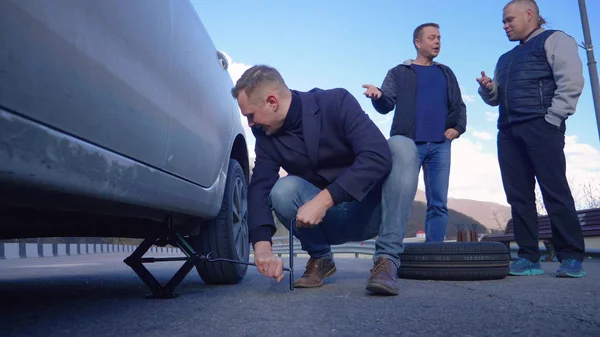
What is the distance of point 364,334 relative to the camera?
60.6 inches

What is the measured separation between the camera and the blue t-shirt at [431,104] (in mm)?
4168

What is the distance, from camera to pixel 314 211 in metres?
2.29

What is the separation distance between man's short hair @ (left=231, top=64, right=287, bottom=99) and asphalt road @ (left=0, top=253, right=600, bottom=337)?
3.20 feet

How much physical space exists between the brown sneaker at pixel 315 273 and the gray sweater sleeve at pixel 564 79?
69.5 inches

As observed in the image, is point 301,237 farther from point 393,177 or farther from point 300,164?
point 393,177

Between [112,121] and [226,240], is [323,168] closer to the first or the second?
[226,240]

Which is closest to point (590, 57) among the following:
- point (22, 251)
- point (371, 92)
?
point (371, 92)

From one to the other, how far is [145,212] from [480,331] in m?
1.31

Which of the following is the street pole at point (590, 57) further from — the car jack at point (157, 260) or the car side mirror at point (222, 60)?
the car jack at point (157, 260)

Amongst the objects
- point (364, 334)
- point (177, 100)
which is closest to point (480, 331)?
point (364, 334)

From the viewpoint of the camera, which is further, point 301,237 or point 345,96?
point 301,237

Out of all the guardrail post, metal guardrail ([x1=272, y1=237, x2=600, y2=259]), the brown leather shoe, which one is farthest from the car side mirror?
the guardrail post

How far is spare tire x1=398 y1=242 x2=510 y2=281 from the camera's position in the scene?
10.5ft

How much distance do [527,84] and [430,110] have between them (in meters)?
0.78
